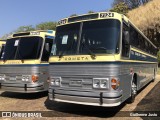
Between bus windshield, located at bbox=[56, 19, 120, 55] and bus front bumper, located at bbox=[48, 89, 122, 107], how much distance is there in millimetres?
1234

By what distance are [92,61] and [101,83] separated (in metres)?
0.70

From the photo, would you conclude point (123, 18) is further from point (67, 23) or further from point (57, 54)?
point (57, 54)

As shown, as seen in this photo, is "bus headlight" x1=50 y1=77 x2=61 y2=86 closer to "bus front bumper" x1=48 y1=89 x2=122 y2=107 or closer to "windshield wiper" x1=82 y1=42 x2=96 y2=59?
"bus front bumper" x1=48 y1=89 x2=122 y2=107

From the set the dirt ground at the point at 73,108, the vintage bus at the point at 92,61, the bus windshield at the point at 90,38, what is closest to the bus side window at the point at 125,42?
the vintage bus at the point at 92,61

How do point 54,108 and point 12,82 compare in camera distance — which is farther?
point 12,82

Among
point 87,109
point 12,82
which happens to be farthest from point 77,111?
point 12,82

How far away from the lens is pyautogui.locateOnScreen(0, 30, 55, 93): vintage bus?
431 inches

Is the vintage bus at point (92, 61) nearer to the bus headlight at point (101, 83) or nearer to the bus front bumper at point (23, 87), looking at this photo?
the bus headlight at point (101, 83)

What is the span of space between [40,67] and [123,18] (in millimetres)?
4367

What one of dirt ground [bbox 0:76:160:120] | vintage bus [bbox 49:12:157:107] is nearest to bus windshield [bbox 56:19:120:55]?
vintage bus [bbox 49:12:157:107]

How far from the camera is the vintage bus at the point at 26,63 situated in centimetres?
1095

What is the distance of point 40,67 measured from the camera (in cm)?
1120

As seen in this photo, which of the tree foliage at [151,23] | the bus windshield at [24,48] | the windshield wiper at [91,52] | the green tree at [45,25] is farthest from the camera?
the green tree at [45,25]

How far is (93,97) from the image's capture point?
25.7 ft
